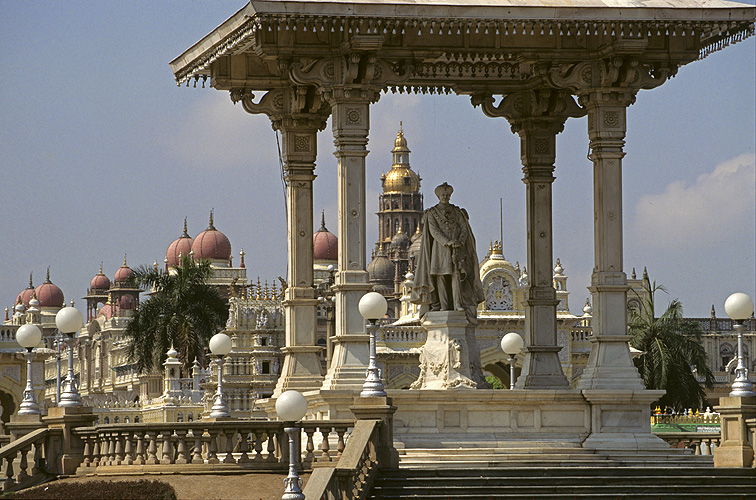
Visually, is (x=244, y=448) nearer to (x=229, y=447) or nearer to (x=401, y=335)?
(x=229, y=447)

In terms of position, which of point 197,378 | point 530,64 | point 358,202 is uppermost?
point 530,64

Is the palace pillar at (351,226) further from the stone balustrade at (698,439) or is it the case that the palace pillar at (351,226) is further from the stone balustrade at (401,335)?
the stone balustrade at (401,335)

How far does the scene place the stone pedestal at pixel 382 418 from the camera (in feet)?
84.8

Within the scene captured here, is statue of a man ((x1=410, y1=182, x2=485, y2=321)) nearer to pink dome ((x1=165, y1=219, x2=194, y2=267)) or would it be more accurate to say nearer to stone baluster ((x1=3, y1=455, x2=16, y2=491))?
stone baluster ((x1=3, y1=455, x2=16, y2=491))

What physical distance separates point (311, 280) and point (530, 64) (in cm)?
566

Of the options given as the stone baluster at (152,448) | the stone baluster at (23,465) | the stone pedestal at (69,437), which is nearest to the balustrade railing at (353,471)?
the stone baluster at (152,448)

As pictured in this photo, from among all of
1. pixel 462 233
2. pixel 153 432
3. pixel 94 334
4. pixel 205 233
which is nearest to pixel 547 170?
pixel 462 233

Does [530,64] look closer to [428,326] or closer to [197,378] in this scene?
[428,326]

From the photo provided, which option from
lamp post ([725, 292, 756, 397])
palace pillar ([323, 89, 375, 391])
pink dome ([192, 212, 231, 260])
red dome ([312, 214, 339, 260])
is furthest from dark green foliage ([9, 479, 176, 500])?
red dome ([312, 214, 339, 260])

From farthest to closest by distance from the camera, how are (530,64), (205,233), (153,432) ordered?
(205,233) < (530,64) < (153,432)

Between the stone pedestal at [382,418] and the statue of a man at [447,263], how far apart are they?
163 inches

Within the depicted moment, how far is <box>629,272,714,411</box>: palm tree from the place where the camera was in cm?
8256

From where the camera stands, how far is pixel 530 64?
31625mm

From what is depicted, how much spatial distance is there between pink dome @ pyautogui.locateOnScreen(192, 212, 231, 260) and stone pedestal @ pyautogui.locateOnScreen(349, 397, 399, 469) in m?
109
